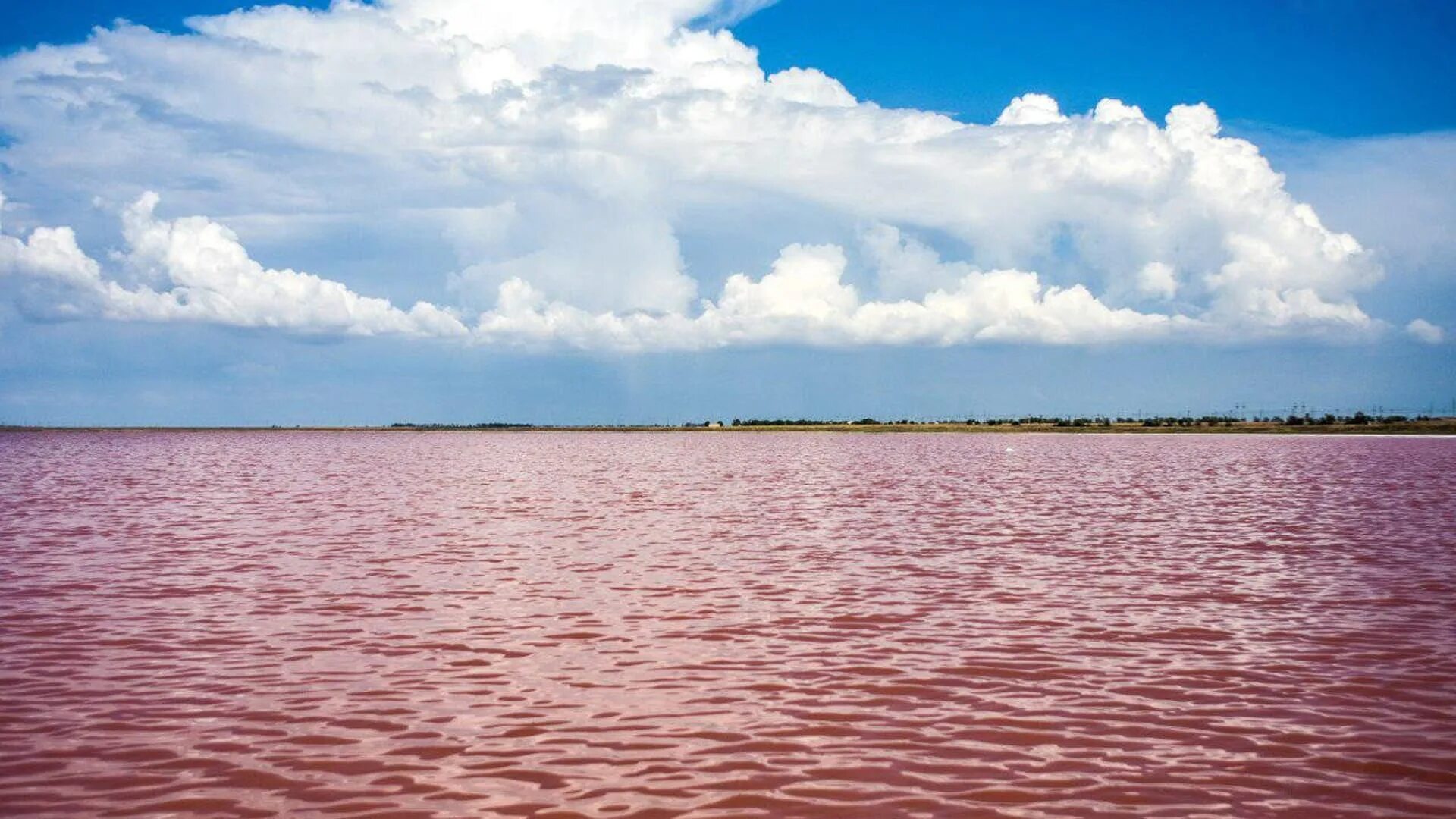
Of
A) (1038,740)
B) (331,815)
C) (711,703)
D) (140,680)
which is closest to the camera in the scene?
(331,815)

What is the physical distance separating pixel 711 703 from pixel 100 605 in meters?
14.3

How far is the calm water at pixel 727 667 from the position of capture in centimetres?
1147

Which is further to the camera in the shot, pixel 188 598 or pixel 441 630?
pixel 188 598

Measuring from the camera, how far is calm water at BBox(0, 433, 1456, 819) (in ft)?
37.6

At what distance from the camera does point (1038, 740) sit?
13.0m

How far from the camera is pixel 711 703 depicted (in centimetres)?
1462

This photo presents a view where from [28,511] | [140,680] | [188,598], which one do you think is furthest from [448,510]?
[140,680]

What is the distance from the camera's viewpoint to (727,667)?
657 inches

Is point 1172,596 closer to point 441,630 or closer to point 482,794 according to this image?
point 441,630

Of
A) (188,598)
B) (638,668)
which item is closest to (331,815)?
(638,668)

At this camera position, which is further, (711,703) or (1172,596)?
(1172,596)

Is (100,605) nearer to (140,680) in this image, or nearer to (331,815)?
(140,680)

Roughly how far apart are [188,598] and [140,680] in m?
7.22

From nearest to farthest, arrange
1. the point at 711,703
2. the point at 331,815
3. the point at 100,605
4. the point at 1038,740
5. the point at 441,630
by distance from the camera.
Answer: the point at 331,815 < the point at 1038,740 < the point at 711,703 < the point at 441,630 < the point at 100,605
